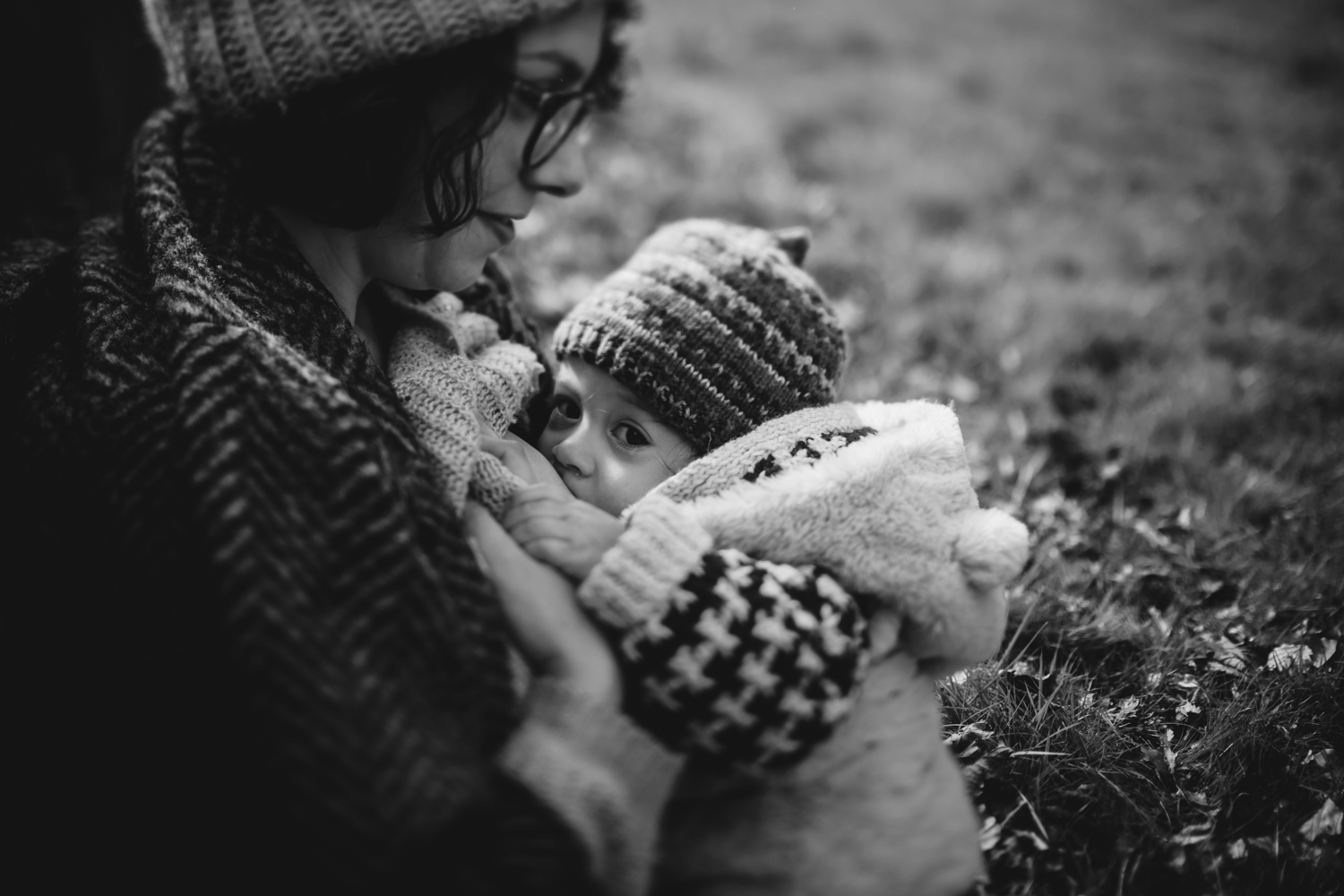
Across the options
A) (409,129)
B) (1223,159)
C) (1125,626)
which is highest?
(409,129)

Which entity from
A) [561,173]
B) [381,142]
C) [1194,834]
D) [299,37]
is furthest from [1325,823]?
[299,37]

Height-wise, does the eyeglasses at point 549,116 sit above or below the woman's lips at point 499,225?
above

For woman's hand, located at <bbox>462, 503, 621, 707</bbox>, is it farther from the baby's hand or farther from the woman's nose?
the woman's nose

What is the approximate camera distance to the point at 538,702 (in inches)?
55.6

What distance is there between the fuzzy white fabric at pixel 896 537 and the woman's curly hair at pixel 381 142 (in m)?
0.78

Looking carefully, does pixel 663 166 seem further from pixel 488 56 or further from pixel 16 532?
pixel 16 532

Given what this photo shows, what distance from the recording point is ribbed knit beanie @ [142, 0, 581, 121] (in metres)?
1.50

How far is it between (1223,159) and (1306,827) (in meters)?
5.96

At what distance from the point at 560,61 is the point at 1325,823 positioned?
231cm

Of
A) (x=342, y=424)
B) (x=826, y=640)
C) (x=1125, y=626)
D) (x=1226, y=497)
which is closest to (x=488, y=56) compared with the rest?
(x=342, y=424)

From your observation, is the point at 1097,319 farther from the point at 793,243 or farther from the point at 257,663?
the point at 257,663

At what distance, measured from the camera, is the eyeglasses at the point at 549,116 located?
68.0 inches

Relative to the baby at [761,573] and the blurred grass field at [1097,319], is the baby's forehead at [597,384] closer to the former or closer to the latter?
the baby at [761,573]

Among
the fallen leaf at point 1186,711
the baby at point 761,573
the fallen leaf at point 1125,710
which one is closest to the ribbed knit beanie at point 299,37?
the baby at point 761,573
